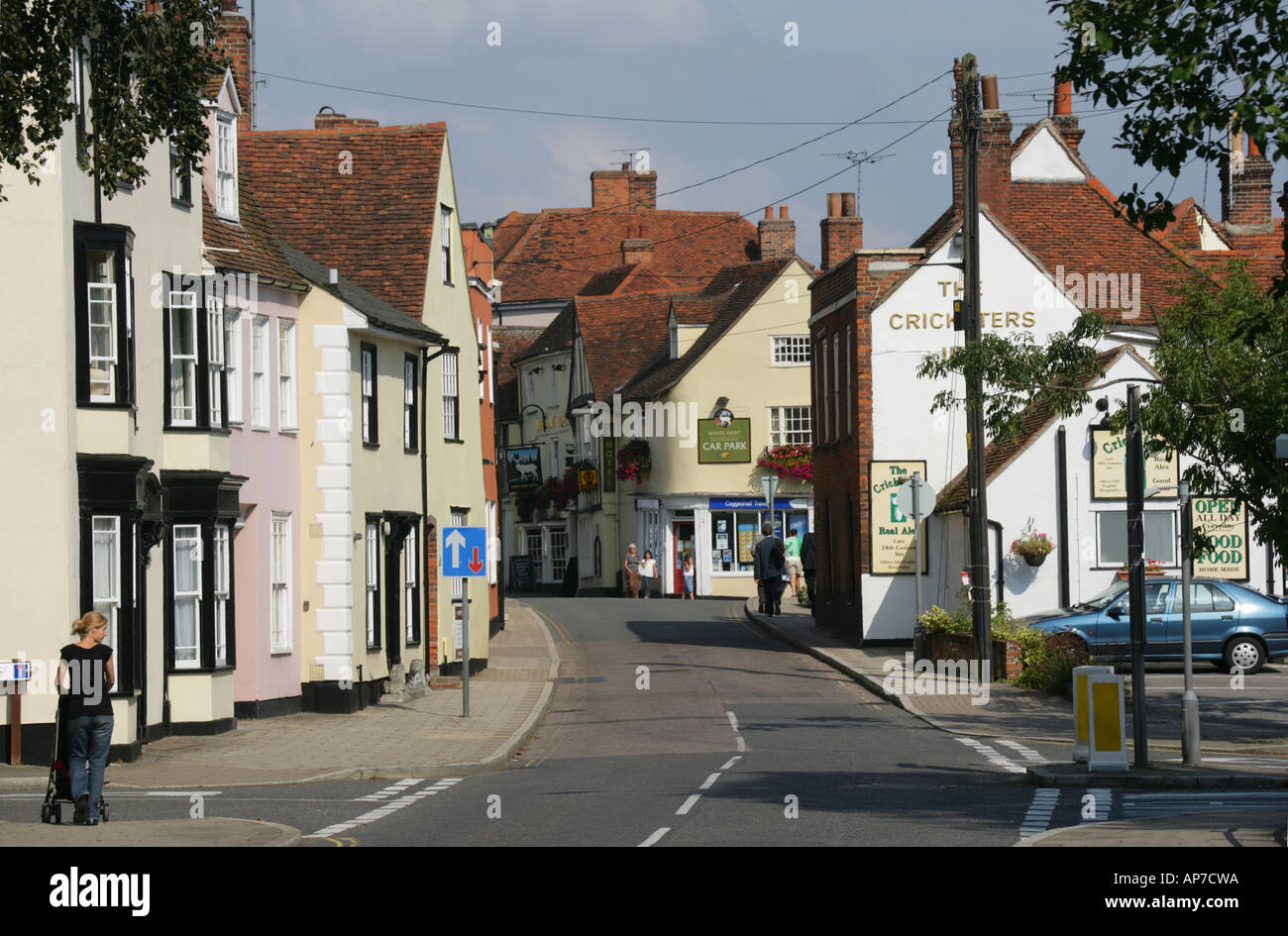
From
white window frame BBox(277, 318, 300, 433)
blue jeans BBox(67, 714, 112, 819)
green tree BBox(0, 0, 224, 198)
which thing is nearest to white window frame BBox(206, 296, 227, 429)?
white window frame BBox(277, 318, 300, 433)

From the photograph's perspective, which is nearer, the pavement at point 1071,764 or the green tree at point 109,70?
the pavement at point 1071,764

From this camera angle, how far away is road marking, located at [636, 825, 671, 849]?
12155 millimetres

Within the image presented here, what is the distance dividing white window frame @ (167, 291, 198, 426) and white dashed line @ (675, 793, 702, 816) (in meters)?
10.1

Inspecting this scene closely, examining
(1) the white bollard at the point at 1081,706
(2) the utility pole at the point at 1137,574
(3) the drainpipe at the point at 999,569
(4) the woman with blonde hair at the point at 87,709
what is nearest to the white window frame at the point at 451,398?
(3) the drainpipe at the point at 999,569

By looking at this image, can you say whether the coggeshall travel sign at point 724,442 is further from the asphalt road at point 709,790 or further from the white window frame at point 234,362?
the white window frame at point 234,362

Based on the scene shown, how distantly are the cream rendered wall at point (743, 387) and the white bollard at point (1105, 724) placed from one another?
4140 cm

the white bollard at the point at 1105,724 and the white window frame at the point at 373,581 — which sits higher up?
the white window frame at the point at 373,581

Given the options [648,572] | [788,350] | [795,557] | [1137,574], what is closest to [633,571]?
[648,572]

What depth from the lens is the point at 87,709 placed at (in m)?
14.5

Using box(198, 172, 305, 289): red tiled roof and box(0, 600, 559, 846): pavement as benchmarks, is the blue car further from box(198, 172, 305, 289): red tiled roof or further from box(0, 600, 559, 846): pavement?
box(198, 172, 305, 289): red tiled roof

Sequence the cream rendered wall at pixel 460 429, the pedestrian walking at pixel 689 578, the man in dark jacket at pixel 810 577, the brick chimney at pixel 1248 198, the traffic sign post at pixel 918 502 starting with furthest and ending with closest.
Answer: the pedestrian walking at pixel 689 578
the brick chimney at pixel 1248 198
the man in dark jacket at pixel 810 577
the cream rendered wall at pixel 460 429
the traffic sign post at pixel 918 502

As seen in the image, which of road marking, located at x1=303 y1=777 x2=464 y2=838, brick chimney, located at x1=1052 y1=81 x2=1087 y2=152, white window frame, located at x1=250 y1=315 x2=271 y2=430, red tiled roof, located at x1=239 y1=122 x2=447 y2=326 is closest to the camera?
road marking, located at x1=303 y1=777 x2=464 y2=838

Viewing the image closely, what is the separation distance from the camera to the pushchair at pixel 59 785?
14.0 meters

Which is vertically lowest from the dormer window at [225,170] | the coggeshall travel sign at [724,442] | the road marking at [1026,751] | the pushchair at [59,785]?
the road marking at [1026,751]
